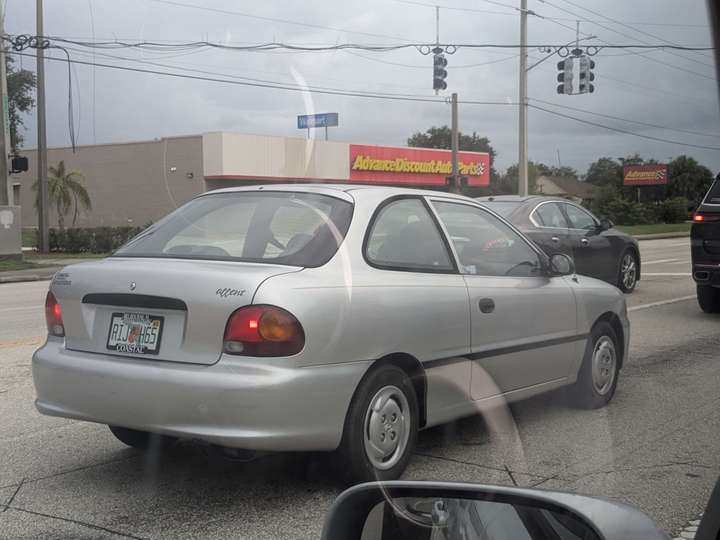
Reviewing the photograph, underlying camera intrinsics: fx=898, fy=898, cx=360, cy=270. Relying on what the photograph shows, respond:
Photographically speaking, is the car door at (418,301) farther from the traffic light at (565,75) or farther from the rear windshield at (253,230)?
the traffic light at (565,75)

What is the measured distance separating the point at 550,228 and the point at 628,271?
2.26 meters

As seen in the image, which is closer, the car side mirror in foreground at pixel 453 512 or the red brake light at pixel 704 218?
the car side mirror in foreground at pixel 453 512

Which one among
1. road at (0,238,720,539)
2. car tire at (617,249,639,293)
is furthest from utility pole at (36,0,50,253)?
road at (0,238,720,539)

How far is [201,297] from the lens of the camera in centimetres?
430

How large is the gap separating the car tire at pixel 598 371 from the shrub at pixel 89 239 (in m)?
23.4

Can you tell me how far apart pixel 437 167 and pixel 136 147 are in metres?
17.2

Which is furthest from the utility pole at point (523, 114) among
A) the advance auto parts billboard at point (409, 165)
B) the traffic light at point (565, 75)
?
the advance auto parts billboard at point (409, 165)

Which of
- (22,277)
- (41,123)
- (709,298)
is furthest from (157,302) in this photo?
(41,123)

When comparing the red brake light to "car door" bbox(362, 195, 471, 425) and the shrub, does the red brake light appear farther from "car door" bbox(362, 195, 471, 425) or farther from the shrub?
the shrub

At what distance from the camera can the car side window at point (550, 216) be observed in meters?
12.6

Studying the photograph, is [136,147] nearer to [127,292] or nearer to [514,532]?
[127,292]

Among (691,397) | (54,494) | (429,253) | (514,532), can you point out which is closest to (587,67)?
(691,397)

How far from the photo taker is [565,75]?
2527cm

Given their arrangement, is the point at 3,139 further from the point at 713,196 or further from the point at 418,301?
the point at 418,301
